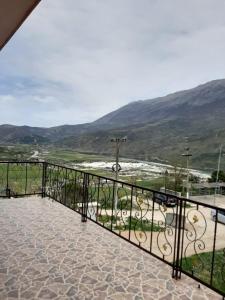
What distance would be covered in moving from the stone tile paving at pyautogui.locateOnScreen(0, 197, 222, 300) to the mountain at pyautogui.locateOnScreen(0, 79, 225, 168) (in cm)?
4028

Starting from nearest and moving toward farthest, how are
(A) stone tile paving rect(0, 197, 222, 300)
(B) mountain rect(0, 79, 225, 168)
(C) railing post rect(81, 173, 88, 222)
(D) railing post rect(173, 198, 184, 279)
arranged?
(A) stone tile paving rect(0, 197, 222, 300), (D) railing post rect(173, 198, 184, 279), (C) railing post rect(81, 173, 88, 222), (B) mountain rect(0, 79, 225, 168)

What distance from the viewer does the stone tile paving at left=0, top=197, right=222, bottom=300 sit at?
8.31 ft

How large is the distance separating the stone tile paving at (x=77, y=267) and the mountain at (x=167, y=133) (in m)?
40.3

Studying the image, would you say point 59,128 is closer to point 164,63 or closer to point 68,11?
point 164,63

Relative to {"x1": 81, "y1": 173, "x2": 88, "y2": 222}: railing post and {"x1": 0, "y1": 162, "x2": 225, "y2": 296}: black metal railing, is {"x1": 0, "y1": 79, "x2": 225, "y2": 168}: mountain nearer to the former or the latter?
{"x1": 0, "y1": 162, "x2": 225, "y2": 296}: black metal railing

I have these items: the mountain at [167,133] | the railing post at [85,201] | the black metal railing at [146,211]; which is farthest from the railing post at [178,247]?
the mountain at [167,133]

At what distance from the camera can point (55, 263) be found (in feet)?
10.0

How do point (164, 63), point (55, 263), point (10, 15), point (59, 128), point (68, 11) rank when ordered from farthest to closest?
point (59, 128) → point (164, 63) → point (68, 11) → point (55, 263) → point (10, 15)

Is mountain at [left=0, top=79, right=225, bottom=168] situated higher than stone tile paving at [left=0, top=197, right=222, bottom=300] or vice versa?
mountain at [left=0, top=79, right=225, bottom=168]

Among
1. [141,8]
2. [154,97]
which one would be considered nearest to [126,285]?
[141,8]

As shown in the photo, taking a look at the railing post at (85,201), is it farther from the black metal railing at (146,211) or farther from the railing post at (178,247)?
the railing post at (178,247)

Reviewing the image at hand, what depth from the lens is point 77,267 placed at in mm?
2990

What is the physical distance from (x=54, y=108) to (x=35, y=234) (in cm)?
3928

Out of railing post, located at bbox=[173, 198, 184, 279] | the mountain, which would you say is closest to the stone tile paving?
railing post, located at bbox=[173, 198, 184, 279]
